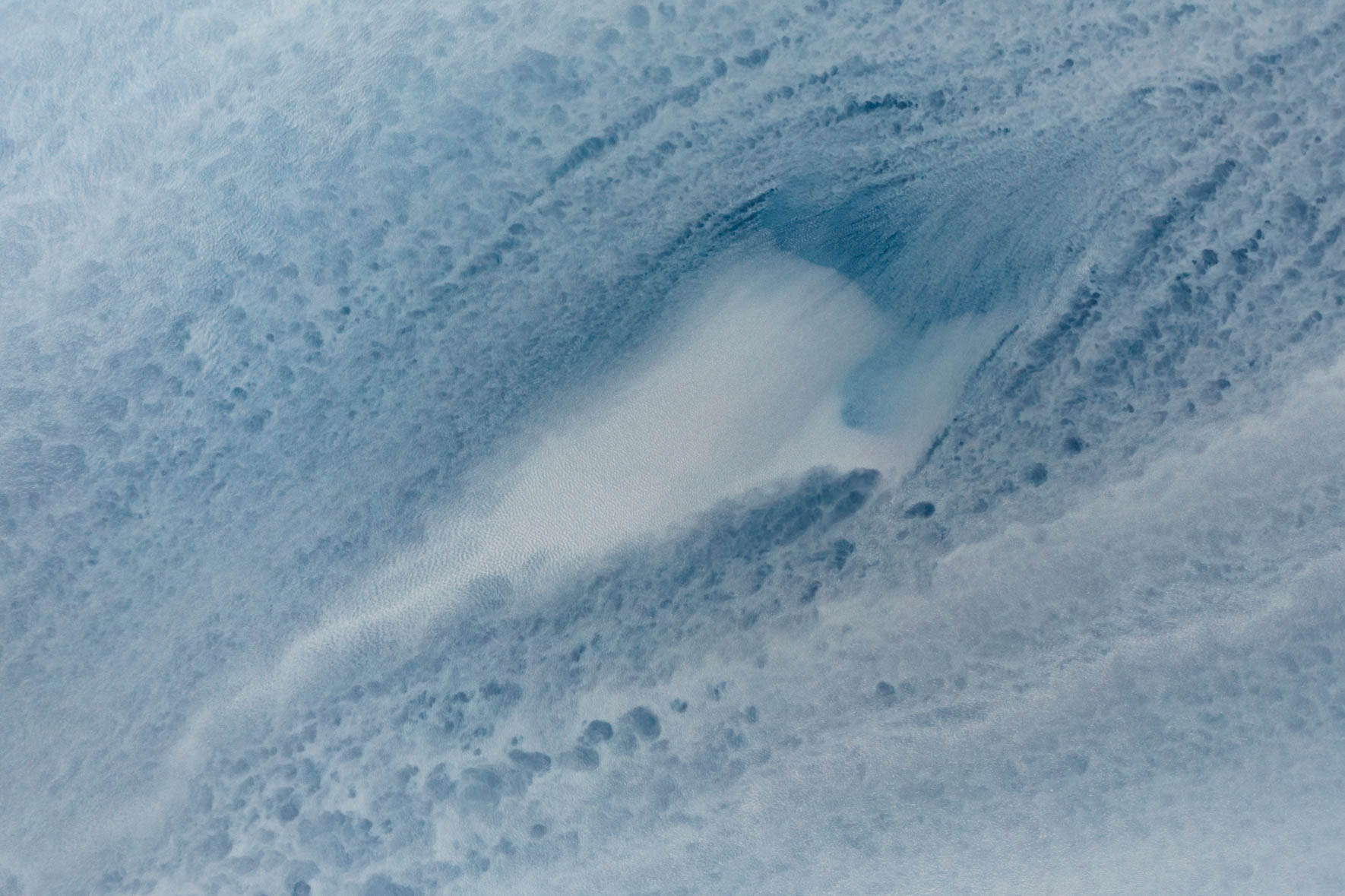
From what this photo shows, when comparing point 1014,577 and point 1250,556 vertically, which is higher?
point 1014,577

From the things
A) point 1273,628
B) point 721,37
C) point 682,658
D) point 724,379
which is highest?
point 721,37

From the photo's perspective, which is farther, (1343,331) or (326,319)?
(326,319)

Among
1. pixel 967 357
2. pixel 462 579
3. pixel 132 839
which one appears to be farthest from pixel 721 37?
pixel 132 839

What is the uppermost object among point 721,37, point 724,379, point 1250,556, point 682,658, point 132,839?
point 721,37

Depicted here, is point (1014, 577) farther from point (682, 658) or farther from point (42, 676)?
point (42, 676)

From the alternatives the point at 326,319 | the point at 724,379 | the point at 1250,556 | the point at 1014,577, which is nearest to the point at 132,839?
the point at 326,319

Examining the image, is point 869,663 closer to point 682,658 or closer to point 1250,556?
point 682,658
